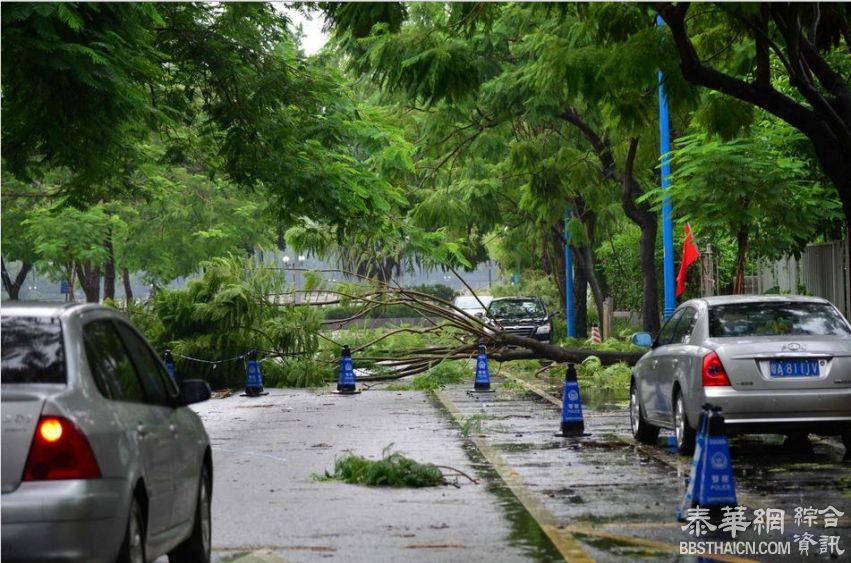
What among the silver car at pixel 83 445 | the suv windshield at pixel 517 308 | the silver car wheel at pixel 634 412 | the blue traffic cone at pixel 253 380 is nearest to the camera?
the silver car at pixel 83 445

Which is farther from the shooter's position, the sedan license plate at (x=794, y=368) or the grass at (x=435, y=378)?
the grass at (x=435, y=378)

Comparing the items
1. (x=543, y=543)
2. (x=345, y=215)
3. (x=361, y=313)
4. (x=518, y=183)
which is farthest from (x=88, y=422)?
(x=518, y=183)

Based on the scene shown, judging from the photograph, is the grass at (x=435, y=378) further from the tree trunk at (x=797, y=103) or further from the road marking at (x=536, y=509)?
the tree trunk at (x=797, y=103)

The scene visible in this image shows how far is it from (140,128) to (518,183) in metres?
21.2

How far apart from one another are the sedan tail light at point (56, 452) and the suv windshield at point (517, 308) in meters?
34.9

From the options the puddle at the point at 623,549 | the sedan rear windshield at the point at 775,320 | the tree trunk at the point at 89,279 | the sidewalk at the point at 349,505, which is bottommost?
the puddle at the point at 623,549

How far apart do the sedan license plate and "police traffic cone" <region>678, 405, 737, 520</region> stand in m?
3.71

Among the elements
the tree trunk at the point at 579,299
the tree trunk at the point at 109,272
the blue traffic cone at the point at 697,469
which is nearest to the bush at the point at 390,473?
the blue traffic cone at the point at 697,469

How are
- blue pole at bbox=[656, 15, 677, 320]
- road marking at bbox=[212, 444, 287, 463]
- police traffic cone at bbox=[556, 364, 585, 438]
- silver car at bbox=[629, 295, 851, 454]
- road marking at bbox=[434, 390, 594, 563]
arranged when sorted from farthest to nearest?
blue pole at bbox=[656, 15, 677, 320] < police traffic cone at bbox=[556, 364, 585, 438] < road marking at bbox=[212, 444, 287, 463] < silver car at bbox=[629, 295, 851, 454] < road marking at bbox=[434, 390, 594, 563]

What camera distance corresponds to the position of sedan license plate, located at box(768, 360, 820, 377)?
45.3 ft

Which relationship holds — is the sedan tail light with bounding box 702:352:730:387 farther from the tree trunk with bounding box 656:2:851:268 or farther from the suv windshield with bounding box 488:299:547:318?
the suv windshield with bounding box 488:299:547:318

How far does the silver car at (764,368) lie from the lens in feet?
44.9

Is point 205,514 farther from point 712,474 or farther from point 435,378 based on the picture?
point 435,378

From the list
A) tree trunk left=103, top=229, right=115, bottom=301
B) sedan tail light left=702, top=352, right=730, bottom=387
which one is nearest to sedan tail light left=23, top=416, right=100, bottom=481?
sedan tail light left=702, top=352, right=730, bottom=387
